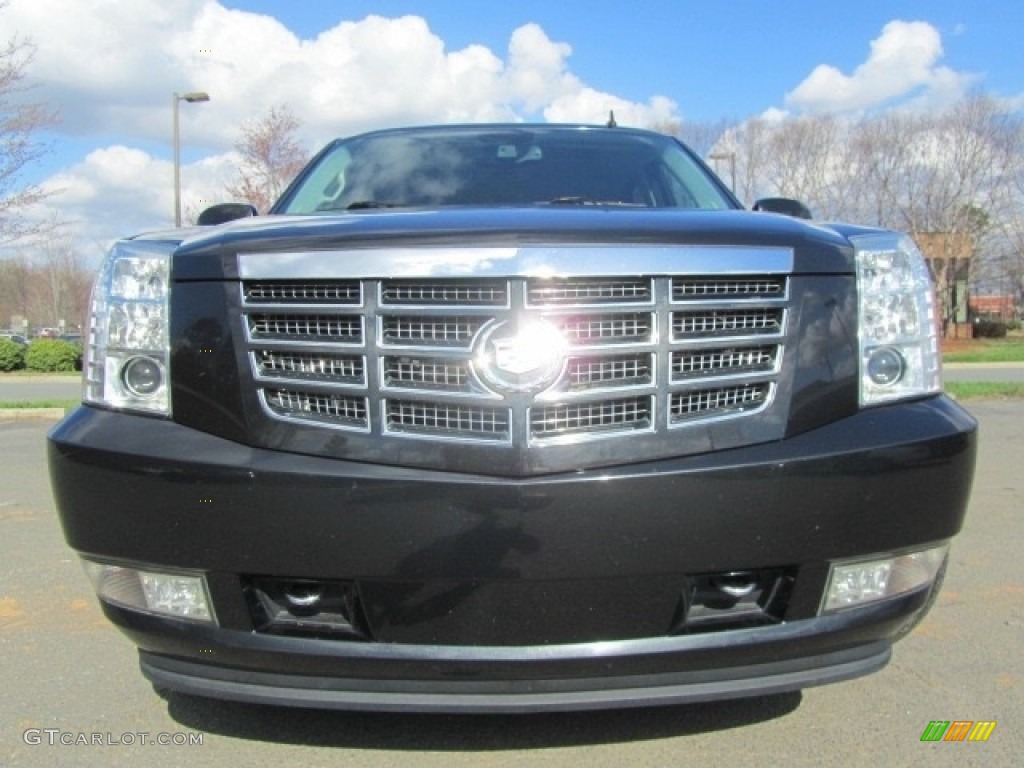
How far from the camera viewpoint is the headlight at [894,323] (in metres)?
2.34

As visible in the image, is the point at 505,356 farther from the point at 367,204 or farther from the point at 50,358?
the point at 50,358

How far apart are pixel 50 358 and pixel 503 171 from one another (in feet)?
85.8

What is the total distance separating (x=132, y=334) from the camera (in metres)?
2.35

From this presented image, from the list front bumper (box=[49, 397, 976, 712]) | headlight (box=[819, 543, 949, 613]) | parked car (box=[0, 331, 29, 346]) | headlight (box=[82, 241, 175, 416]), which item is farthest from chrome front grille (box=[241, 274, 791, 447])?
parked car (box=[0, 331, 29, 346])

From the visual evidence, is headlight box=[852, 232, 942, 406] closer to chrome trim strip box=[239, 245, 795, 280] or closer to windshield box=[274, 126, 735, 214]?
chrome trim strip box=[239, 245, 795, 280]

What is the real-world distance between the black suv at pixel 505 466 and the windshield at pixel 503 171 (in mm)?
1195

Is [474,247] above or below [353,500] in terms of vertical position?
above

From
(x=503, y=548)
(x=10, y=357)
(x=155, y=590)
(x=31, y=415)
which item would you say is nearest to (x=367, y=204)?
(x=155, y=590)

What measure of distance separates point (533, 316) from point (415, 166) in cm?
186

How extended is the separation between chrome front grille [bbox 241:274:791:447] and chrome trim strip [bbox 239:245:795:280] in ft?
0.07

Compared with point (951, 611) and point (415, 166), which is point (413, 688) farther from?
point (951, 611)

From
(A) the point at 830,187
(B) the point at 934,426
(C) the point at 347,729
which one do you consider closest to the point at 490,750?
(C) the point at 347,729

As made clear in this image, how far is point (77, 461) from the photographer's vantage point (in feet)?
7.30

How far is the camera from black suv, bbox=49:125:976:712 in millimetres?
2094
